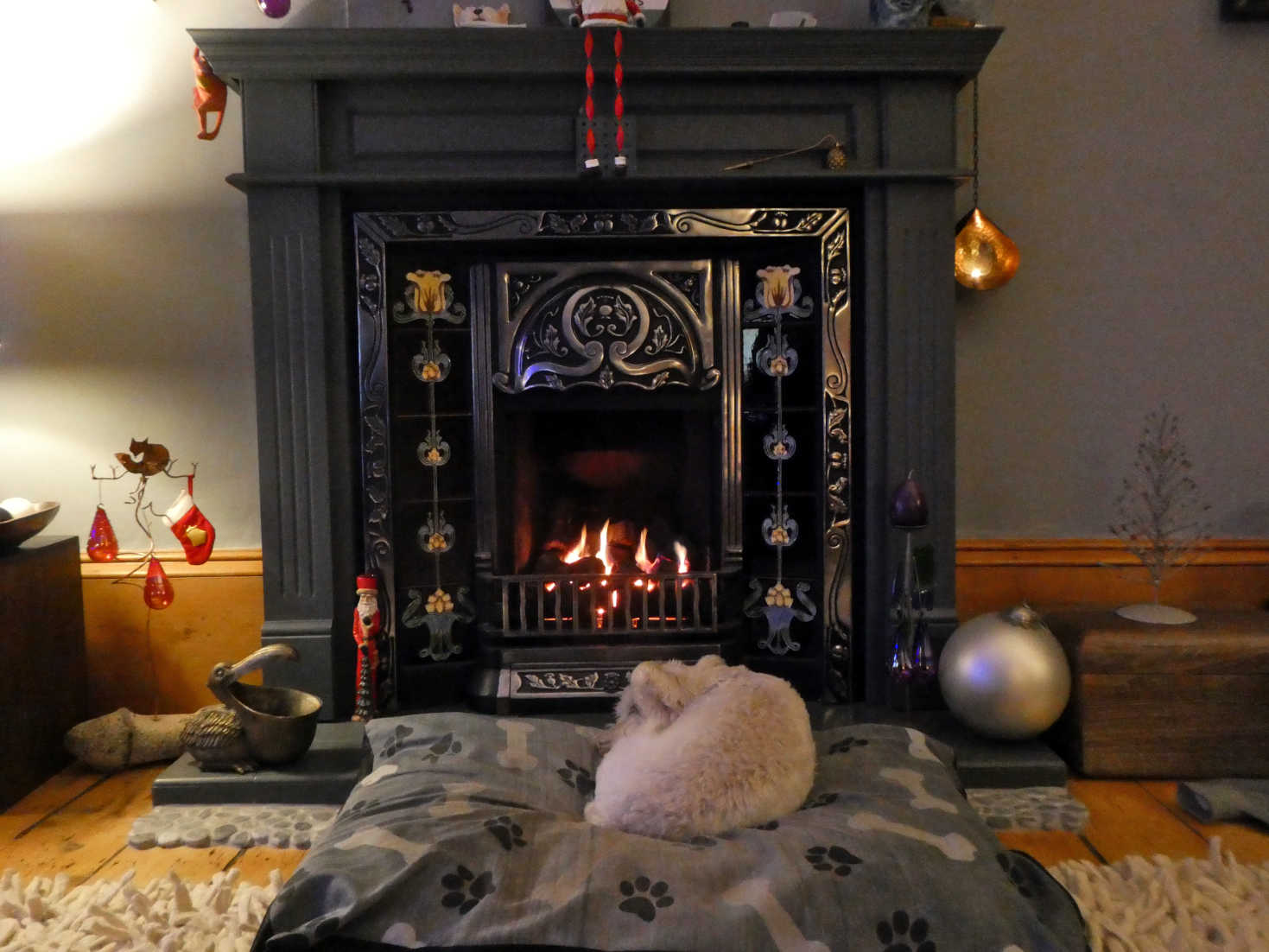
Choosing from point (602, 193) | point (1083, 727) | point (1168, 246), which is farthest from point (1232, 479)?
point (602, 193)

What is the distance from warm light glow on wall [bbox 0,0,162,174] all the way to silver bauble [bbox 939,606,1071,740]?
8.12 feet

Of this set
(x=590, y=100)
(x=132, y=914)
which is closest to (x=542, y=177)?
(x=590, y=100)

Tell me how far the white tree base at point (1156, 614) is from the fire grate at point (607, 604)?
965mm

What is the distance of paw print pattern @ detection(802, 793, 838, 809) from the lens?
1856mm

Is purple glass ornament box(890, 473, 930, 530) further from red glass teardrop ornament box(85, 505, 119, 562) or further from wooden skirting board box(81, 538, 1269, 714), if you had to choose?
red glass teardrop ornament box(85, 505, 119, 562)

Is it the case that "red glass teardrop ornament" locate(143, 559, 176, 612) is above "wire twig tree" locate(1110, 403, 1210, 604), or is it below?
below

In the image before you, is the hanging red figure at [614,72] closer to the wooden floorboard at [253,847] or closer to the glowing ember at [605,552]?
the glowing ember at [605,552]

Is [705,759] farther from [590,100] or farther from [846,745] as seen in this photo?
[590,100]

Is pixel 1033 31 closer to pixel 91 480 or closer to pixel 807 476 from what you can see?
pixel 807 476

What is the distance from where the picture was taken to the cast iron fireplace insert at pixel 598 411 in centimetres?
259

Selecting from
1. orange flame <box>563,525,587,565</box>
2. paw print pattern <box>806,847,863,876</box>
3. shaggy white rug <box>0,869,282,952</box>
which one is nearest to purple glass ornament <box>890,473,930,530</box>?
orange flame <box>563,525,587,565</box>

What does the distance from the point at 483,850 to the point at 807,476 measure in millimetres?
1392

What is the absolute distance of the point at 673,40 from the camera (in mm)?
2430

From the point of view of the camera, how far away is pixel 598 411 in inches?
109
